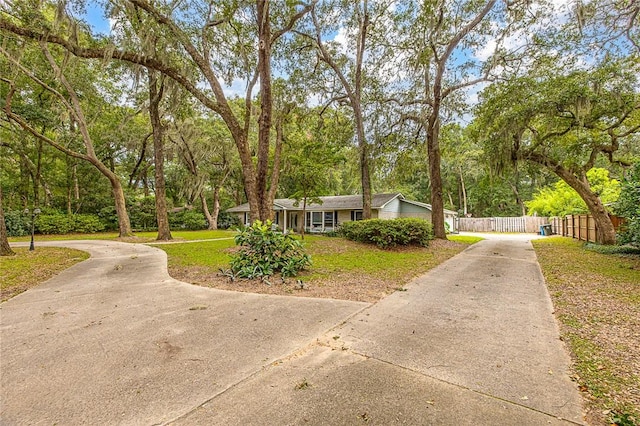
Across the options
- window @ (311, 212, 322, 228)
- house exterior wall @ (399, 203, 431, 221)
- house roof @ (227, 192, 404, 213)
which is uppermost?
house roof @ (227, 192, 404, 213)

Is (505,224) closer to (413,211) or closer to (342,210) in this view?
(413,211)

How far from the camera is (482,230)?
2784cm

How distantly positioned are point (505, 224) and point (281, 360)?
30.0 m

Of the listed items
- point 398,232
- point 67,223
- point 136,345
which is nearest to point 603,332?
point 136,345

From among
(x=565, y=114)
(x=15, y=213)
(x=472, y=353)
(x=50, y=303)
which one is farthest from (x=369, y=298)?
(x=15, y=213)

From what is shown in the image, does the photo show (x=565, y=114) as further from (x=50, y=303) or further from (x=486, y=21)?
(x=50, y=303)

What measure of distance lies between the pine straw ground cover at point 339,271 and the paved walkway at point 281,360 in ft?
1.81

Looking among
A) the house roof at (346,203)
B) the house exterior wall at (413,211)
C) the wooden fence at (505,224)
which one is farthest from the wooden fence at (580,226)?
the house roof at (346,203)

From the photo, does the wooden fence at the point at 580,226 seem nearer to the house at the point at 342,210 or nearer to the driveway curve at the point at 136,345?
the house at the point at 342,210

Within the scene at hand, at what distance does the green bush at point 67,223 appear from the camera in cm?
1884

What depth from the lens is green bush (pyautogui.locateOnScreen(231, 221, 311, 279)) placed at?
6.19 m

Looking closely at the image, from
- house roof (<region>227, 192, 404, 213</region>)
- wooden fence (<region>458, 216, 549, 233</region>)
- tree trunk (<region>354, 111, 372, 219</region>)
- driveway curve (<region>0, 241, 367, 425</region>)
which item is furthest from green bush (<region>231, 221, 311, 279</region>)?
wooden fence (<region>458, 216, 549, 233</region>)

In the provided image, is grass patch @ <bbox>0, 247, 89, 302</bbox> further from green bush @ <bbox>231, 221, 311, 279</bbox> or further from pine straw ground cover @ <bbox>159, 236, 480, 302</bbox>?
green bush @ <bbox>231, 221, 311, 279</bbox>

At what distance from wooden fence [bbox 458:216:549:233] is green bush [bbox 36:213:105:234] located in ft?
102
